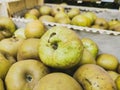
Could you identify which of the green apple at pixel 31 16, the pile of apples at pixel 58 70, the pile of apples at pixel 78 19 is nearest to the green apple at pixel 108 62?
the pile of apples at pixel 78 19

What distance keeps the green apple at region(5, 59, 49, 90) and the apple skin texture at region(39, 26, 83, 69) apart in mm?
41

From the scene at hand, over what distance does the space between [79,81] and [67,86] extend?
124 mm

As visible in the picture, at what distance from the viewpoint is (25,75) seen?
0.85 meters

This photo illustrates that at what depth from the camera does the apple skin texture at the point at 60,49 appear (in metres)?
0.80

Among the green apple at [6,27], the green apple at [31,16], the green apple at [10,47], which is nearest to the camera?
the green apple at [10,47]

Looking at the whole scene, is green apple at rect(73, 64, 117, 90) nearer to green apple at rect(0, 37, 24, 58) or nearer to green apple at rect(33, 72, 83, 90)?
green apple at rect(33, 72, 83, 90)

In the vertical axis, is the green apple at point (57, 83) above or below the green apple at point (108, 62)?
above

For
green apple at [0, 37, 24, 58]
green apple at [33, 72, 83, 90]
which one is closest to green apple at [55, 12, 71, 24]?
green apple at [0, 37, 24, 58]

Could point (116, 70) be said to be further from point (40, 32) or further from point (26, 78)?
point (26, 78)

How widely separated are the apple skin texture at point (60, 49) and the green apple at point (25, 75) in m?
0.04

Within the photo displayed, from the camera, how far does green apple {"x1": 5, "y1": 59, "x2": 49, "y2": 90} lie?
82 centimetres

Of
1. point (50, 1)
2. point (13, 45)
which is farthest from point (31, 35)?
point (50, 1)

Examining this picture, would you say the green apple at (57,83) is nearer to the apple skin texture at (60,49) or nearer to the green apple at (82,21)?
the apple skin texture at (60,49)

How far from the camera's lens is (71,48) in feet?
2.65
